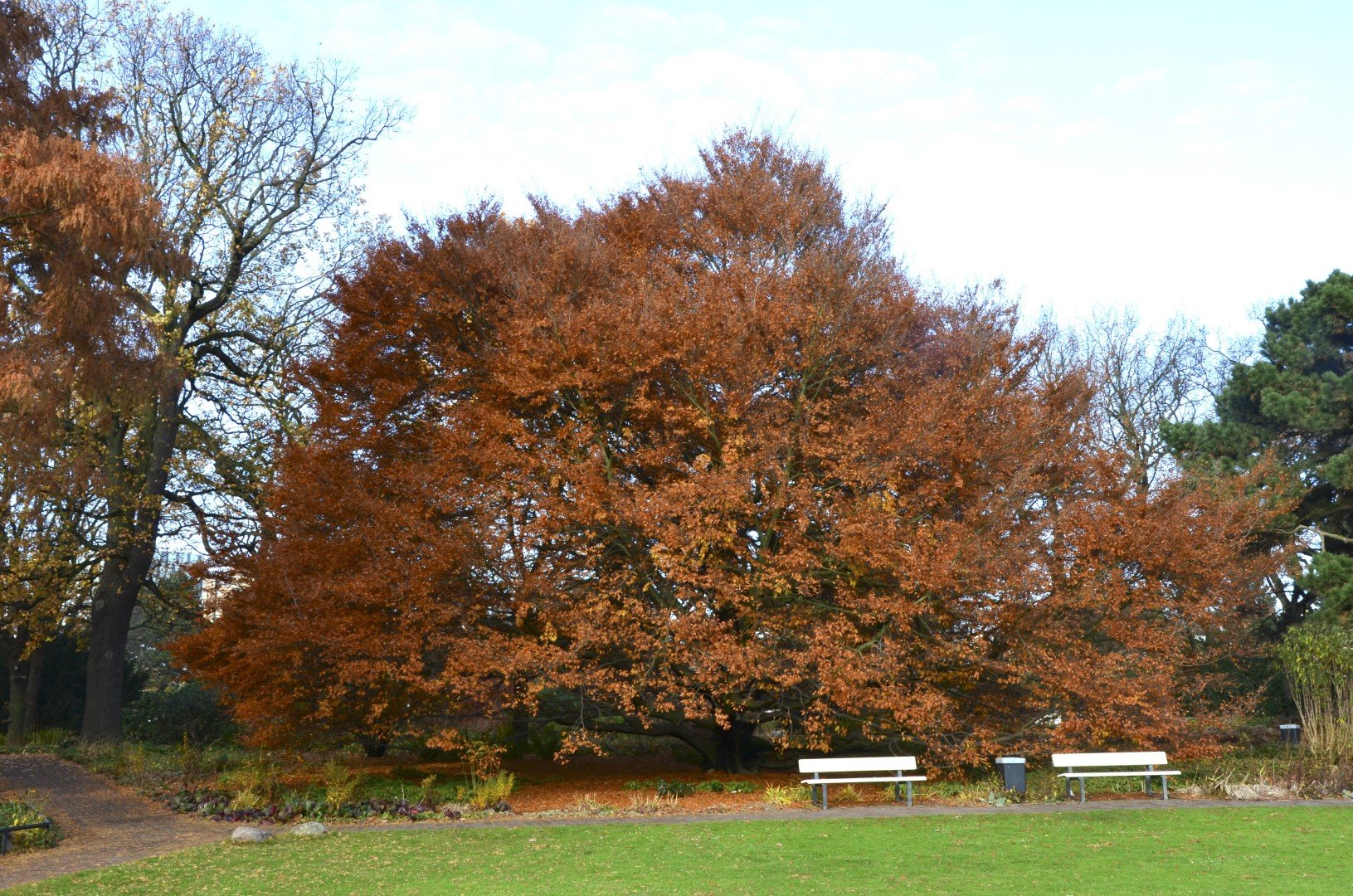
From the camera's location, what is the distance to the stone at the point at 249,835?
1155 cm

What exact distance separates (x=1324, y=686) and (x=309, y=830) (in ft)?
49.3

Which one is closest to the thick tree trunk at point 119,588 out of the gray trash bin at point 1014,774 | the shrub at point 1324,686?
the gray trash bin at point 1014,774

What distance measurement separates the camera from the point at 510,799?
15.4 meters

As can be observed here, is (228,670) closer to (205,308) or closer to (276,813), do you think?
(276,813)

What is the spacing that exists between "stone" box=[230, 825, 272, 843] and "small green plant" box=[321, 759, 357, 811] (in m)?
1.96

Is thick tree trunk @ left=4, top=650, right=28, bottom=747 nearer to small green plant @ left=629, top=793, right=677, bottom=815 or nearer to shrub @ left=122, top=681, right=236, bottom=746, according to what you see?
shrub @ left=122, top=681, right=236, bottom=746

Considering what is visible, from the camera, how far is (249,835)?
456 inches

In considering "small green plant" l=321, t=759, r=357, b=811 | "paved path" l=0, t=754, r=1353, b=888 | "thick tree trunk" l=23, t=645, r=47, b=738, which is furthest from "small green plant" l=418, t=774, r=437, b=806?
"thick tree trunk" l=23, t=645, r=47, b=738

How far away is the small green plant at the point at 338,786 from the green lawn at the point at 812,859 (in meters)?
1.87

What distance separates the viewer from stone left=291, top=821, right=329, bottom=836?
12.1 m

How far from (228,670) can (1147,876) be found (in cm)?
1271

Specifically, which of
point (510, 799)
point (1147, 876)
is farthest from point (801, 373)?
point (1147, 876)

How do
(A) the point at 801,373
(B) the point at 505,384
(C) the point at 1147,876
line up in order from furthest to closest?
(A) the point at 801,373 → (B) the point at 505,384 → (C) the point at 1147,876

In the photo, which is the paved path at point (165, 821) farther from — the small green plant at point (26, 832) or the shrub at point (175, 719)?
the shrub at point (175, 719)
